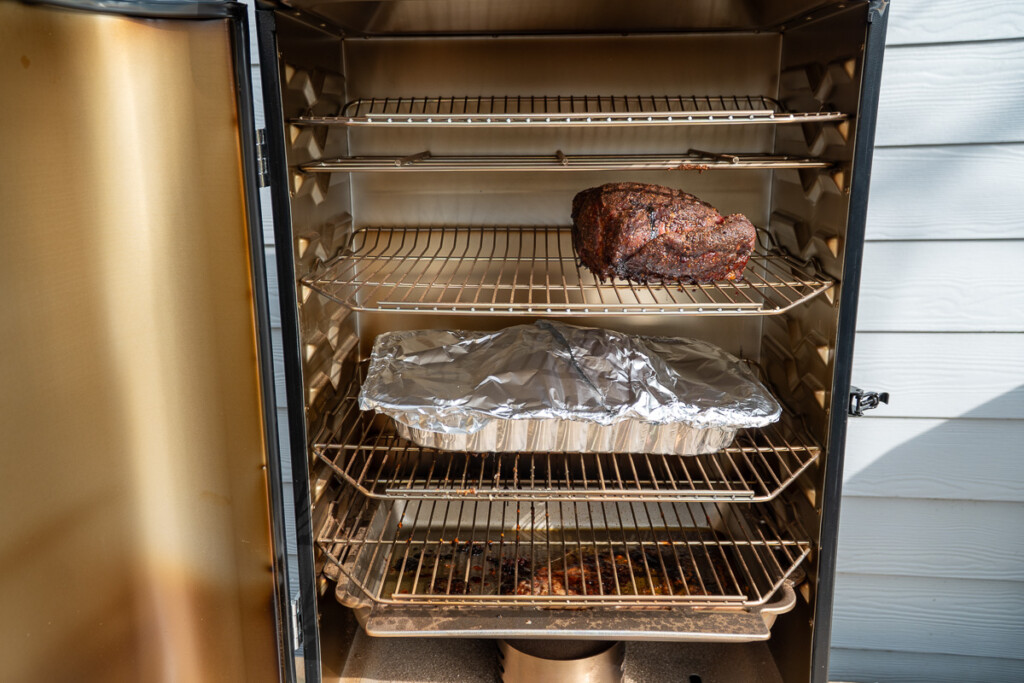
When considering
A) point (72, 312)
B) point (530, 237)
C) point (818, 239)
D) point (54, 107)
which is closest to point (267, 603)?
point (72, 312)

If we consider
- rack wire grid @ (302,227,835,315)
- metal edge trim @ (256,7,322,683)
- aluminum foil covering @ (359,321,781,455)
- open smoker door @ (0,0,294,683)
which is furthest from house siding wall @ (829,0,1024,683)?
open smoker door @ (0,0,294,683)

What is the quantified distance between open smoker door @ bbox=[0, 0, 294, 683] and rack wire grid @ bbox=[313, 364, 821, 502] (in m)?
0.24

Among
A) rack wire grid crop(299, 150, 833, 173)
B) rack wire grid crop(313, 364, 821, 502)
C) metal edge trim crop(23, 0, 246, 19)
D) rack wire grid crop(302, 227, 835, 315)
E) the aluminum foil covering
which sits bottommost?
rack wire grid crop(313, 364, 821, 502)

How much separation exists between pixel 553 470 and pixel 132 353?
40.3 inches

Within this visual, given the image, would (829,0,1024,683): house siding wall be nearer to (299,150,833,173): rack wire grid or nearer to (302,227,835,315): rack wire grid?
(302,227,835,315): rack wire grid

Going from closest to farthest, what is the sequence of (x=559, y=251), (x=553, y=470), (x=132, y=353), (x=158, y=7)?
(x=158, y=7), (x=132, y=353), (x=559, y=251), (x=553, y=470)

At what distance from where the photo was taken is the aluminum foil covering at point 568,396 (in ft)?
4.68

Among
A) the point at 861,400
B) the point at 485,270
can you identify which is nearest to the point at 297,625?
the point at 485,270

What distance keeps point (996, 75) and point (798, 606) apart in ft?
4.08

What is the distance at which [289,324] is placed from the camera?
128 centimetres

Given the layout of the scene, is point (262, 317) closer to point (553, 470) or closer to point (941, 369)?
point (553, 470)

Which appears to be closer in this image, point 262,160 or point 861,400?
point 262,160

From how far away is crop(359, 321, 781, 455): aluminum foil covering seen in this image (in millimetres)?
1428

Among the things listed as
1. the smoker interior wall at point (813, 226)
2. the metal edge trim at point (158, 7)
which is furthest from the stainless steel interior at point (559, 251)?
the metal edge trim at point (158, 7)
